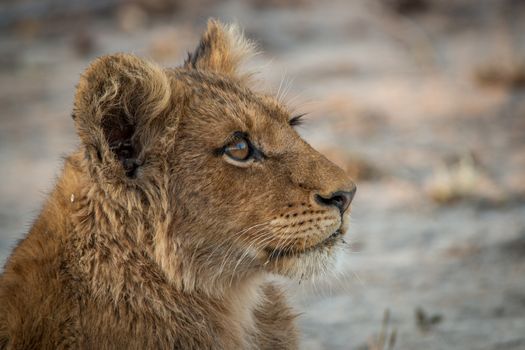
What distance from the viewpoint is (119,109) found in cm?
402

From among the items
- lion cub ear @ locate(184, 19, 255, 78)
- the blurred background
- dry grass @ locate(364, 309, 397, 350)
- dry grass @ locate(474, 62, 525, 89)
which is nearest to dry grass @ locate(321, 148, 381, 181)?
the blurred background

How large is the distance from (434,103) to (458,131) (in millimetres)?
1031

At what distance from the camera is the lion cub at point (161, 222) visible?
12.9 feet

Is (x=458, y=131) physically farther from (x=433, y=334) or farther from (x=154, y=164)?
(x=154, y=164)

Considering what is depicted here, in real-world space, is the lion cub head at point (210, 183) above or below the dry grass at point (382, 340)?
above

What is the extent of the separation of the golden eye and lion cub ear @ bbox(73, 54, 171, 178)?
12.8 inches

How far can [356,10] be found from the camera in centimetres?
1545

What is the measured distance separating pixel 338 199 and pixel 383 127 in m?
6.47

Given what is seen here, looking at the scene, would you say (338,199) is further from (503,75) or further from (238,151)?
(503,75)

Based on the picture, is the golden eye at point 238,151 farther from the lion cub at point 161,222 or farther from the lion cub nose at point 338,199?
the lion cub nose at point 338,199

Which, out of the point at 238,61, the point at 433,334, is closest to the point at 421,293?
the point at 433,334

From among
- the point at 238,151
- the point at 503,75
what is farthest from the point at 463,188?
the point at 238,151

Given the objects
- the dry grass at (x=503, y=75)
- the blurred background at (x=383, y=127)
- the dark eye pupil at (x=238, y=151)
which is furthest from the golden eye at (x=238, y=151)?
the dry grass at (x=503, y=75)

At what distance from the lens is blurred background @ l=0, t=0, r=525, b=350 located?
20.3 feet
